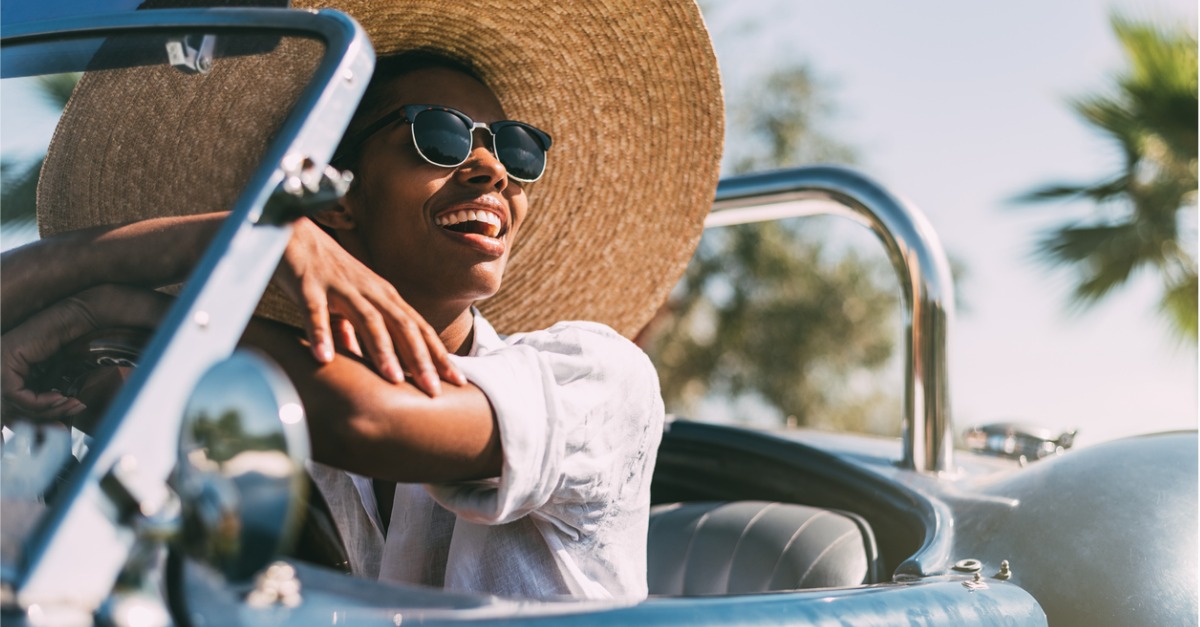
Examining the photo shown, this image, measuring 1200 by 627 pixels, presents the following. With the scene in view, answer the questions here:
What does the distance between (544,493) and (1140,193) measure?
8.32 meters

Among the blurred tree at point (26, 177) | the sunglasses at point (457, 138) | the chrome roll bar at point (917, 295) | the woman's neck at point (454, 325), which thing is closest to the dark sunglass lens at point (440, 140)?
the sunglasses at point (457, 138)

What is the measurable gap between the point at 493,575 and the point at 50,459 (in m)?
0.60

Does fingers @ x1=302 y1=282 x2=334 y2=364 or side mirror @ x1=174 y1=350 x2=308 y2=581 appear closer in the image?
side mirror @ x1=174 y1=350 x2=308 y2=581

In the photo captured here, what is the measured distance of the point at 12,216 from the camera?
1255 mm

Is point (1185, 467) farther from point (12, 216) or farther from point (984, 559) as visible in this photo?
point (12, 216)

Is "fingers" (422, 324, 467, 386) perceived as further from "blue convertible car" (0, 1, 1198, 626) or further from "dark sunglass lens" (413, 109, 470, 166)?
"dark sunglass lens" (413, 109, 470, 166)

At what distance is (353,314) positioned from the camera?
1155 mm

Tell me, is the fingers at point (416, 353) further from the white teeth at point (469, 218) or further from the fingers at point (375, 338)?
the white teeth at point (469, 218)

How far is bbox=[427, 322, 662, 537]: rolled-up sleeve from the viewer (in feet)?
4.09

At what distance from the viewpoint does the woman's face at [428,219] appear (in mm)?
1853

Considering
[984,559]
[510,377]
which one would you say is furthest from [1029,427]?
[510,377]

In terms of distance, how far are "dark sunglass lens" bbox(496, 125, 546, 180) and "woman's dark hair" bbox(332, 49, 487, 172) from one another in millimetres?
202

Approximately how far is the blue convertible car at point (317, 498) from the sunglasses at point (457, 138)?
0.46m

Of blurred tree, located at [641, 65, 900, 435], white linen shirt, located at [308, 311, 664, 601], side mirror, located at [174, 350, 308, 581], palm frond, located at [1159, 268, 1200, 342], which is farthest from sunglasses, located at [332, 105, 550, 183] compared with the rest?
blurred tree, located at [641, 65, 900, 435]
